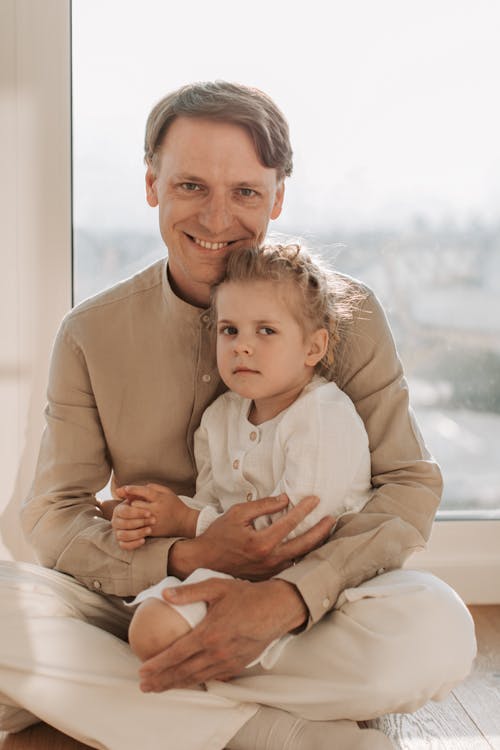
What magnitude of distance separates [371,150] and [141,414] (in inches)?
39.0

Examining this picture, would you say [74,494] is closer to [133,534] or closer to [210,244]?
[133,534]

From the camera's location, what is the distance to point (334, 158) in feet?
8.45

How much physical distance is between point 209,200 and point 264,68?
0.74 metres

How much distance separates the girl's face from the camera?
1.81m

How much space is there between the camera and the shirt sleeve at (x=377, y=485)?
69.1 inches

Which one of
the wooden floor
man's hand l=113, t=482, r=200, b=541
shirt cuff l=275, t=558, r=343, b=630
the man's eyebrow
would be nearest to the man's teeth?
the man's eyebrow

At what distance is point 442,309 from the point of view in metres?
2.67

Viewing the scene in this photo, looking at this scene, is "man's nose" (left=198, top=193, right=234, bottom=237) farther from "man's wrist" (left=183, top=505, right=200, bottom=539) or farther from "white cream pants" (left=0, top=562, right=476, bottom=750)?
"white cream pants" (left=0, top=562, right=476, bottom=750)

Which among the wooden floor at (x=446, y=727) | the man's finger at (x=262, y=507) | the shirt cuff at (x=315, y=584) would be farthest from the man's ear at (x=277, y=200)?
the wooden floor at (x=446, y=727)

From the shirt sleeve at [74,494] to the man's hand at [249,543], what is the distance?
3.1 inches

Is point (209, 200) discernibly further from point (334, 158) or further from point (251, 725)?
point (251, 725)

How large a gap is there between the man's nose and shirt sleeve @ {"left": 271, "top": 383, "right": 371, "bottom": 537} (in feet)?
1.16

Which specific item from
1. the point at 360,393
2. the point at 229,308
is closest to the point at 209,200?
the point at 229,308

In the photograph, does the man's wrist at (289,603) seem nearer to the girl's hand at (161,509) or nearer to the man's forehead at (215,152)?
the girl's hand at (161,509)
